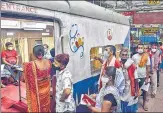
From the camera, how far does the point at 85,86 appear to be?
412 centimetres

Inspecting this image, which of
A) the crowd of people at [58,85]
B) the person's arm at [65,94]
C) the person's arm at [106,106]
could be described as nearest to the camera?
the person's arm at [106,106]

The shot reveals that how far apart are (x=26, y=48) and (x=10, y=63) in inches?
21.9

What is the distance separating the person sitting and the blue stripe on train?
2.70 feet

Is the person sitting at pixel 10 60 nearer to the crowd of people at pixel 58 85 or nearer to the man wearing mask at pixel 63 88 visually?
the crowd of people at pixel 58 85

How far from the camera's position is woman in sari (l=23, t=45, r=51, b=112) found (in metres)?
2.72

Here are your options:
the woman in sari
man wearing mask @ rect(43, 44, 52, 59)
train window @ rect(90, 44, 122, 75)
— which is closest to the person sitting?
man wearing mask @ rect(43, 44, 52, 59)

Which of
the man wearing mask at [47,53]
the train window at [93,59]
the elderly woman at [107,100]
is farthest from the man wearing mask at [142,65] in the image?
the elderly woman at [107,100]

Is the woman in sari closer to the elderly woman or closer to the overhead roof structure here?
the elderly woman

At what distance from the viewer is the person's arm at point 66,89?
2645mm

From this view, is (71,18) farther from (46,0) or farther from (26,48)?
(26,48)

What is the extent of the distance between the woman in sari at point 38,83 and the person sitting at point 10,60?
2.33ft

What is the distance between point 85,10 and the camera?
414cm

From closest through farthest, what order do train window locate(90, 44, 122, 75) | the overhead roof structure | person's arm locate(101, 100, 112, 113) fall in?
person's arm locate(101, 100, 112, 113) < train window locate(90, 44, 122, 75) < the overhead roof structure

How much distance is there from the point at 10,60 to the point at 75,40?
99 centimetres
